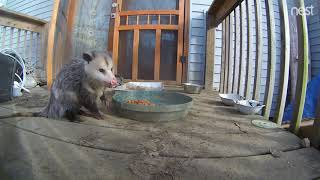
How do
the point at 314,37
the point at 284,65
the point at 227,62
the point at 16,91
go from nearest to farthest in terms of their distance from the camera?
the point at 284,65
the point at 16,91
the point at 227,62
the point at 314,37

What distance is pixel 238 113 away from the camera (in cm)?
175

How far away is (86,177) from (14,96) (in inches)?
76.7

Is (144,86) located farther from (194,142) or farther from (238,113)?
(194,142)

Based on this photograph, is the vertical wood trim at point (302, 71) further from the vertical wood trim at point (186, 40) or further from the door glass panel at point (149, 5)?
the door glass panel at point (149, 5)

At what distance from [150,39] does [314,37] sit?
10.7 feet

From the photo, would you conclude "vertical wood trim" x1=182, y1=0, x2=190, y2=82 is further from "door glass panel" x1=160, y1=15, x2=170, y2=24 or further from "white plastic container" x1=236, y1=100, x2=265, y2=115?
"white plastic container" x1=236, y1=100, x2=265, y2=115

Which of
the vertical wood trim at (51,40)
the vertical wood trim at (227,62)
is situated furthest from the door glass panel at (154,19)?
the vertical wood trim at (51,40)

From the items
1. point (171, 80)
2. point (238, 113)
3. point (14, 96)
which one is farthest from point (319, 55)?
point (14, 96)

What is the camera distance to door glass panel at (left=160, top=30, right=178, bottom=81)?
3764mm

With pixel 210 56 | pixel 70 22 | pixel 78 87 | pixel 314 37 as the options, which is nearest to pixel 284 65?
pixel 78 87

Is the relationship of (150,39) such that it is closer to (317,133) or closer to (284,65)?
(284,65)

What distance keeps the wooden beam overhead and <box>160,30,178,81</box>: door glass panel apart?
0.71m

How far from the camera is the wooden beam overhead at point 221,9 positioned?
8.14ft

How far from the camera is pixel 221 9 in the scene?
2951mm
